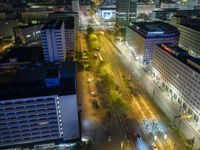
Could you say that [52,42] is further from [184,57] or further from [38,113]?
[184,57]

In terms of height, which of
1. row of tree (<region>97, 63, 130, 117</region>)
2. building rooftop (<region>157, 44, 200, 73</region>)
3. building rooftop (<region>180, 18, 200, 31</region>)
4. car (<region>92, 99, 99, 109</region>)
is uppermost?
building rooftop (<region>180, 18, 200, 31</region>)

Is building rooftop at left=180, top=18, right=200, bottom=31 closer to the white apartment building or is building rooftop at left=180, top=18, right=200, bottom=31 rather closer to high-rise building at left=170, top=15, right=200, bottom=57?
high-rise building at left=170, top=15, right=200, bottom=57

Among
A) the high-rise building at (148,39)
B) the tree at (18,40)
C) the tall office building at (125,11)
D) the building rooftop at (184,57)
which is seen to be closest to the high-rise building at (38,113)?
the building rooftop at (184,57)

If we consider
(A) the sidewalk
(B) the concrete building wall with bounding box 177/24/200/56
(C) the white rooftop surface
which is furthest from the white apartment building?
(B) the concrete building wall with bounding box 177/24/200/56

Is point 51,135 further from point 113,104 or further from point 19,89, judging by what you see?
point 113,104

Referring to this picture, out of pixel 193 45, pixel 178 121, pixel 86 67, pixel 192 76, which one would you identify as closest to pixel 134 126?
pixel 178 121

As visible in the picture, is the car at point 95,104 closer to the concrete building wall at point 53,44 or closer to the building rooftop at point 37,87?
the building rooftop at point 37,87
